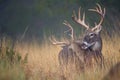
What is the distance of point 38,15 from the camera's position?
65.7 feet

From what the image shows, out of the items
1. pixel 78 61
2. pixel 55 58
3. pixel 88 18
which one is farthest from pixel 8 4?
pixel 78 61

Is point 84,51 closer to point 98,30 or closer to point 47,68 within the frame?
point 98,30

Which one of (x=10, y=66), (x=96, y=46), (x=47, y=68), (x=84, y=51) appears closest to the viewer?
(x=10, y=66)

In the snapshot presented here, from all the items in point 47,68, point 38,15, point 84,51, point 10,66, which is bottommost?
point 47,68

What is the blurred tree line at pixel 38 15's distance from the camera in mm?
17584

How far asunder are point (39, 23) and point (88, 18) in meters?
3.34

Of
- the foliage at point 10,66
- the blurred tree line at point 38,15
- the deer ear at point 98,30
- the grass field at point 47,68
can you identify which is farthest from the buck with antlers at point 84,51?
the blurred tree line at point 38,15

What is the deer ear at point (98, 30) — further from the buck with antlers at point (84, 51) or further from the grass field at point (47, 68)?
the grass field at point (47, 68)

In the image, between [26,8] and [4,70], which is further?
[26,8]

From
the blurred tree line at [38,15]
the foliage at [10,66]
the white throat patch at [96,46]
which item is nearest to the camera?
the foliage at [10,66]

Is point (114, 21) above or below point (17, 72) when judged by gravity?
above

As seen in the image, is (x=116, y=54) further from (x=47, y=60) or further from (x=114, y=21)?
(x=114, y=21)

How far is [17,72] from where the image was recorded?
7.58 m

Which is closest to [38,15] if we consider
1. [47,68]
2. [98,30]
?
[98,30]
